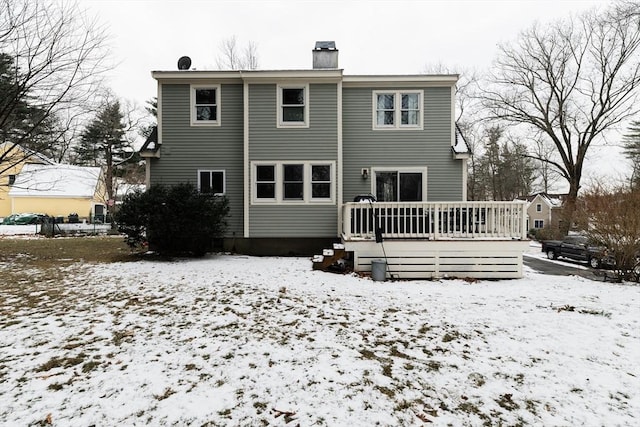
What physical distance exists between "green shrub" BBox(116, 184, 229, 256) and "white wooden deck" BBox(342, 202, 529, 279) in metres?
4.27

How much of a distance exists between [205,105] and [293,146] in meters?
3.35

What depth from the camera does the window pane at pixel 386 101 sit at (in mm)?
10898

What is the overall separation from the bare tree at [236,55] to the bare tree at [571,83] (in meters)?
18.7

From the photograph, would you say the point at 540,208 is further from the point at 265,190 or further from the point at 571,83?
the point at 265,190

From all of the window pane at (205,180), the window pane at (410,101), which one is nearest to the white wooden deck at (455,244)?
the window pane at (410,101)

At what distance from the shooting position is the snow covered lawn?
2607 mm

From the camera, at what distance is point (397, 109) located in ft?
35.5

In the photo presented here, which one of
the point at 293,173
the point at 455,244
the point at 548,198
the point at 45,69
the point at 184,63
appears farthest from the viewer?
the point at 548,198

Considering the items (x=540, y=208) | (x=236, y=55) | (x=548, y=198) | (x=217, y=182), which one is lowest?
(x=540, y=208)

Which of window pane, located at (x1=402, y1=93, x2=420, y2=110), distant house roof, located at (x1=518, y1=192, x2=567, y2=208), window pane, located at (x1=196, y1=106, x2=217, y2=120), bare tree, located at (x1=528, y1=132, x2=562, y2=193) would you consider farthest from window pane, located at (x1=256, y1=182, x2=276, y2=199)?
distant house roof, located at (x1=518, y1=192, x2=567, y2=208)

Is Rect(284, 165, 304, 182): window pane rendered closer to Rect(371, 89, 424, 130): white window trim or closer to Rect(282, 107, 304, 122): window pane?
Rect(282, 107, 304, 122): window pane

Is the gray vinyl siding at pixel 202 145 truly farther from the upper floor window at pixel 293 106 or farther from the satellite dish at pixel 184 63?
the upper floor window at pixel 293 106

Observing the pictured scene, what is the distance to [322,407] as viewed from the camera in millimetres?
2648

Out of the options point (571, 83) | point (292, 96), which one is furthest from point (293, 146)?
point (571, 83)
